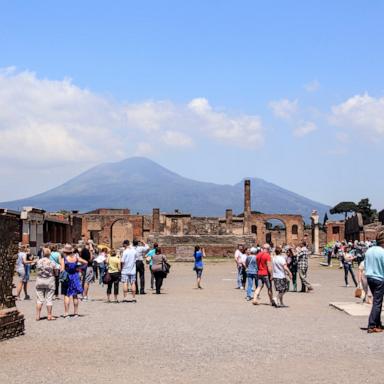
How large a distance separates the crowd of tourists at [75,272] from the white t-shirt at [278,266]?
378 cm

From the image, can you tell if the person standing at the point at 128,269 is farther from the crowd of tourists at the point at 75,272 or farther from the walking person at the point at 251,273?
the walking person at the point at 251,273

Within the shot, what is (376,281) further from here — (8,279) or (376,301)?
(8,279)

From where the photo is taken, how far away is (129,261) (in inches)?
760

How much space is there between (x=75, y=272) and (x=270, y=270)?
600 cm

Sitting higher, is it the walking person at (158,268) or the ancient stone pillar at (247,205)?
the ancient stone pillar at (247,205)

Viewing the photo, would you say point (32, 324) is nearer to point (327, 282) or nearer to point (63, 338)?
point (63, 338)

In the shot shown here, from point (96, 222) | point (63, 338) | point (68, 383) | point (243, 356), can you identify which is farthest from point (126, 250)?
point (96, 222)

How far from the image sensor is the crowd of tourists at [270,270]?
18.0 m

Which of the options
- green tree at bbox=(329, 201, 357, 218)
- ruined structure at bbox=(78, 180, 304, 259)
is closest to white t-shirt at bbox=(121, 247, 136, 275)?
ruined structure at bbox=(78, 180, 304, 259)

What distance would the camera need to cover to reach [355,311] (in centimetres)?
1589

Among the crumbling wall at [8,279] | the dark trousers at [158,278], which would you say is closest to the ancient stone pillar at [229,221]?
the dark trousers at [158,278]

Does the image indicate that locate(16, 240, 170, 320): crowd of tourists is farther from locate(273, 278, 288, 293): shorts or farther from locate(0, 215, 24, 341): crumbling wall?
locate(273, 278, 288, 293): shorts

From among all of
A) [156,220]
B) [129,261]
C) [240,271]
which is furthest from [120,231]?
[129,261]

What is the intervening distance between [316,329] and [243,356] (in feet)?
11.1
